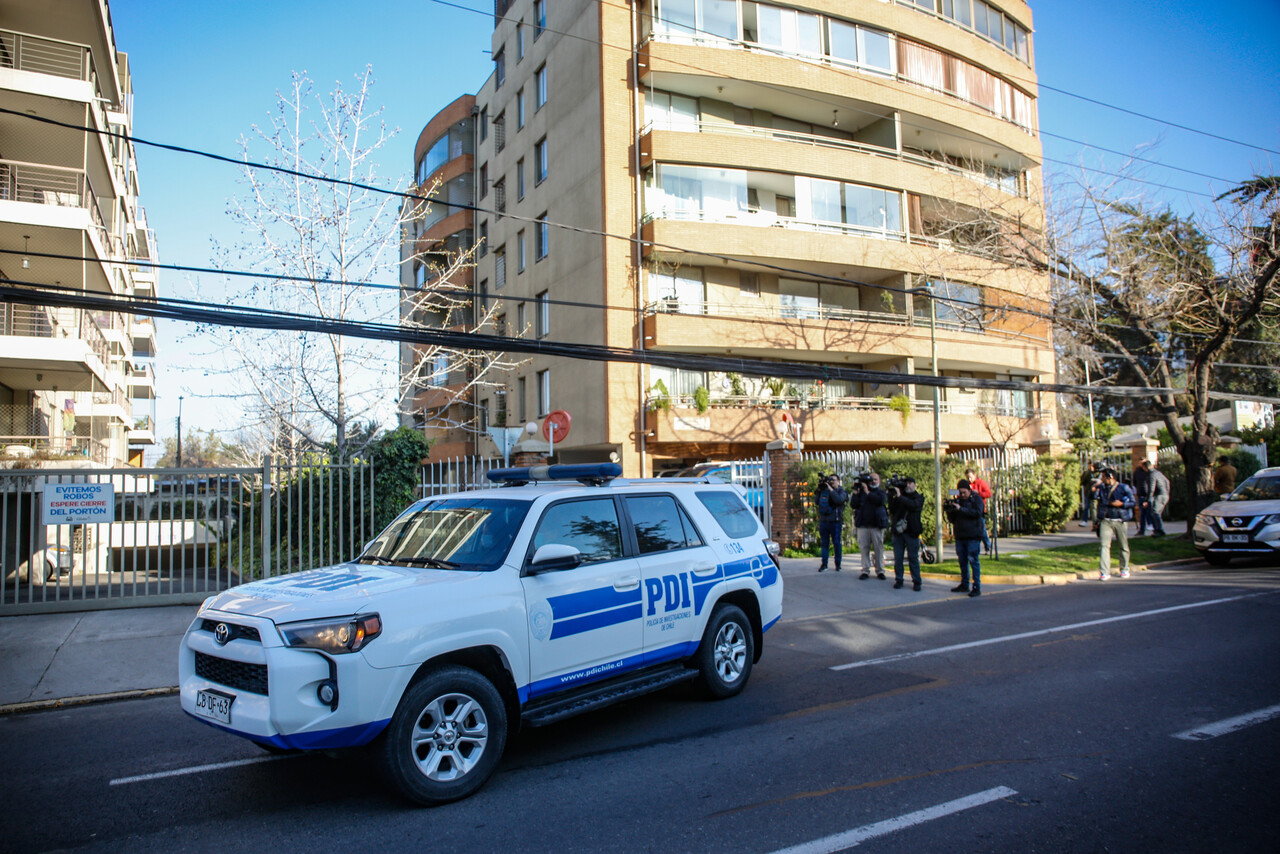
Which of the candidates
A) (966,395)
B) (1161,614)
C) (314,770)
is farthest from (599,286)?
(314,770)

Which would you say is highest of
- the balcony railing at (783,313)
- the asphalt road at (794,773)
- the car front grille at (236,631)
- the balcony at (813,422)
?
the balcony railing at (783,313)

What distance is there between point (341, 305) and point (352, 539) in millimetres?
5248

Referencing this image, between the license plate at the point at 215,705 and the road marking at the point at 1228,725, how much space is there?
601cm

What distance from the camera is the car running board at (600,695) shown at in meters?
5.05

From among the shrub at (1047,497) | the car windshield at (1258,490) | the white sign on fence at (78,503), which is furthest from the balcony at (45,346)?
the car windshield at (1258,490)

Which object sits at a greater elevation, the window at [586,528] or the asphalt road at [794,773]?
the window at [586,528]

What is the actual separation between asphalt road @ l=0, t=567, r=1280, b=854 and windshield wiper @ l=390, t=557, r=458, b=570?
1346 mm

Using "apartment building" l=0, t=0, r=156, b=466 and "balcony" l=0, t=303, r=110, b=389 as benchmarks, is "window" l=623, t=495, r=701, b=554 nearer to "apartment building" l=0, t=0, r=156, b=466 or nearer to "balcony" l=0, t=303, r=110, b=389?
"apartment building" l=0, t=0, r=156, b=466

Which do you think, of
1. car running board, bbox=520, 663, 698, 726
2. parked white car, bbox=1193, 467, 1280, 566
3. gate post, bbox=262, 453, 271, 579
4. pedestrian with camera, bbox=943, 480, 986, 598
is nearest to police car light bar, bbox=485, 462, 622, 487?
car running board, bbox=520, 663, 698, 726

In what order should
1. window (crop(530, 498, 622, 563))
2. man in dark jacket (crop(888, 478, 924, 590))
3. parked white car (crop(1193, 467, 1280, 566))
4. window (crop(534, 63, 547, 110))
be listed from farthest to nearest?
window (crop(534, 63, 547, 110))
parked white car (crop(1193, 467, 1280, 566))
man in dark jacket (crop(888, 478, 924, 590))
window (crop(530, 498, 622, 563))

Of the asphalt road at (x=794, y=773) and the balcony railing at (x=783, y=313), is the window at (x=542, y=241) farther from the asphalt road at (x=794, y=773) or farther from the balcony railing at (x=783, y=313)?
the asphalt road at (x=794, y=773)

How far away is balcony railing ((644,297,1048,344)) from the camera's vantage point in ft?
77.6

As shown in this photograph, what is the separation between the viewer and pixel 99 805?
15.4 feet

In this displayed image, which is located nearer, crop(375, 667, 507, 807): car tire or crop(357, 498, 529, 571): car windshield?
crop(375, 667, 507, 807): car tire
